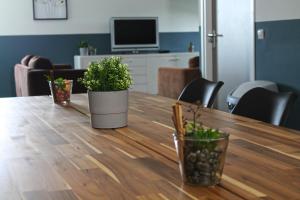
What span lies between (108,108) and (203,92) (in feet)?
3.01

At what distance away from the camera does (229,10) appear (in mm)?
5438

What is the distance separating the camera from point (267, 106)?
209 cm

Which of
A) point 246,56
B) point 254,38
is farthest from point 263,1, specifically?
point 246,56

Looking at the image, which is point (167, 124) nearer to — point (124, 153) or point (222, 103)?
point (124, 153)

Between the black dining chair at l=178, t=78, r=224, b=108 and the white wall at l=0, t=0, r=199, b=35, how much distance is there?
19.3 feet

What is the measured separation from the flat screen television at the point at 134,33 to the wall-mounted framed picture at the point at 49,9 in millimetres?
838

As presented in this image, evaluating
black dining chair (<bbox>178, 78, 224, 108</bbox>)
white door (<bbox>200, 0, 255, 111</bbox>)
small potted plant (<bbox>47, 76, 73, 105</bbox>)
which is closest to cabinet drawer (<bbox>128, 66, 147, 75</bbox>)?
white door (<bbox>200, 0, 255, 111</bbox>)

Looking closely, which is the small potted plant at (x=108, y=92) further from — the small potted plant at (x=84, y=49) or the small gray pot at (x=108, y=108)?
the small potted plant at (x=84, y=49)

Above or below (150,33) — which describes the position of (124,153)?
below

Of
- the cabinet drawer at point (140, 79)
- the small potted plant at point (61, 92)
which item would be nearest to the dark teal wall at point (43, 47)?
the cabinet drawer at point (140, 79)

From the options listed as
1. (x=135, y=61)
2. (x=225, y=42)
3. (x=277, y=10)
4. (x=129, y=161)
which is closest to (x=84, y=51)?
(x=135, y=61)

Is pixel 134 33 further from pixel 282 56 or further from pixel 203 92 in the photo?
pixel 203 92

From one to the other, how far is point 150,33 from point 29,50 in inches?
80.1

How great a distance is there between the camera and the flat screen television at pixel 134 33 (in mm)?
8492
